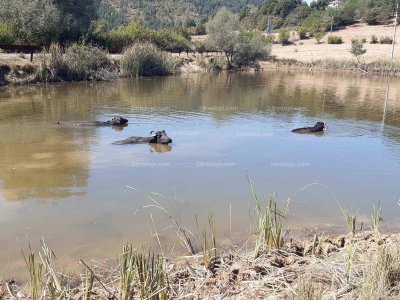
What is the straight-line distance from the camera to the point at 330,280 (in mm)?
4129

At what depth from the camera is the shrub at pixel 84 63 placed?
27.9 meters

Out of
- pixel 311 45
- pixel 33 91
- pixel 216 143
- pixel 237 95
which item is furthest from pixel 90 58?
pixel 311 45

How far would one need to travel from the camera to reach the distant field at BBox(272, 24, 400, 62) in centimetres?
5294

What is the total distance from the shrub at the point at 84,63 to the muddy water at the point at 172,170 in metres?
8.69

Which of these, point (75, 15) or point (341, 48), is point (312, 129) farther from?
point (341, 48)

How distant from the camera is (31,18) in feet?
94.4

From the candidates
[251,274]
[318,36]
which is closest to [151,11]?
[318,36]

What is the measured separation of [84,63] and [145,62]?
592 cm

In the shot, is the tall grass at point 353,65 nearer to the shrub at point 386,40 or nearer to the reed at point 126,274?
the shrub at point 386,40

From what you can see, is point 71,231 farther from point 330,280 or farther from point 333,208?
point 333,208

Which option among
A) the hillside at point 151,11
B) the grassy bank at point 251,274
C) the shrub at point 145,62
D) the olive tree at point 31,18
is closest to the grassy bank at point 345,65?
the shrub at point 145,62

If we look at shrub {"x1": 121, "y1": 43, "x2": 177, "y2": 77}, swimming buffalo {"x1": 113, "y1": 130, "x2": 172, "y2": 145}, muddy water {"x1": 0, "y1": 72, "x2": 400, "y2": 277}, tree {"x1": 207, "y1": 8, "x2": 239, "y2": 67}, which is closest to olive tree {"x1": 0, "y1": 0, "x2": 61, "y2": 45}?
shrub {"x1": 121, "y1": 43, "x2": 177, "y2": 77}

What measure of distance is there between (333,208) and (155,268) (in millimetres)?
4476

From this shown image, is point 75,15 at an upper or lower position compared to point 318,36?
lower
